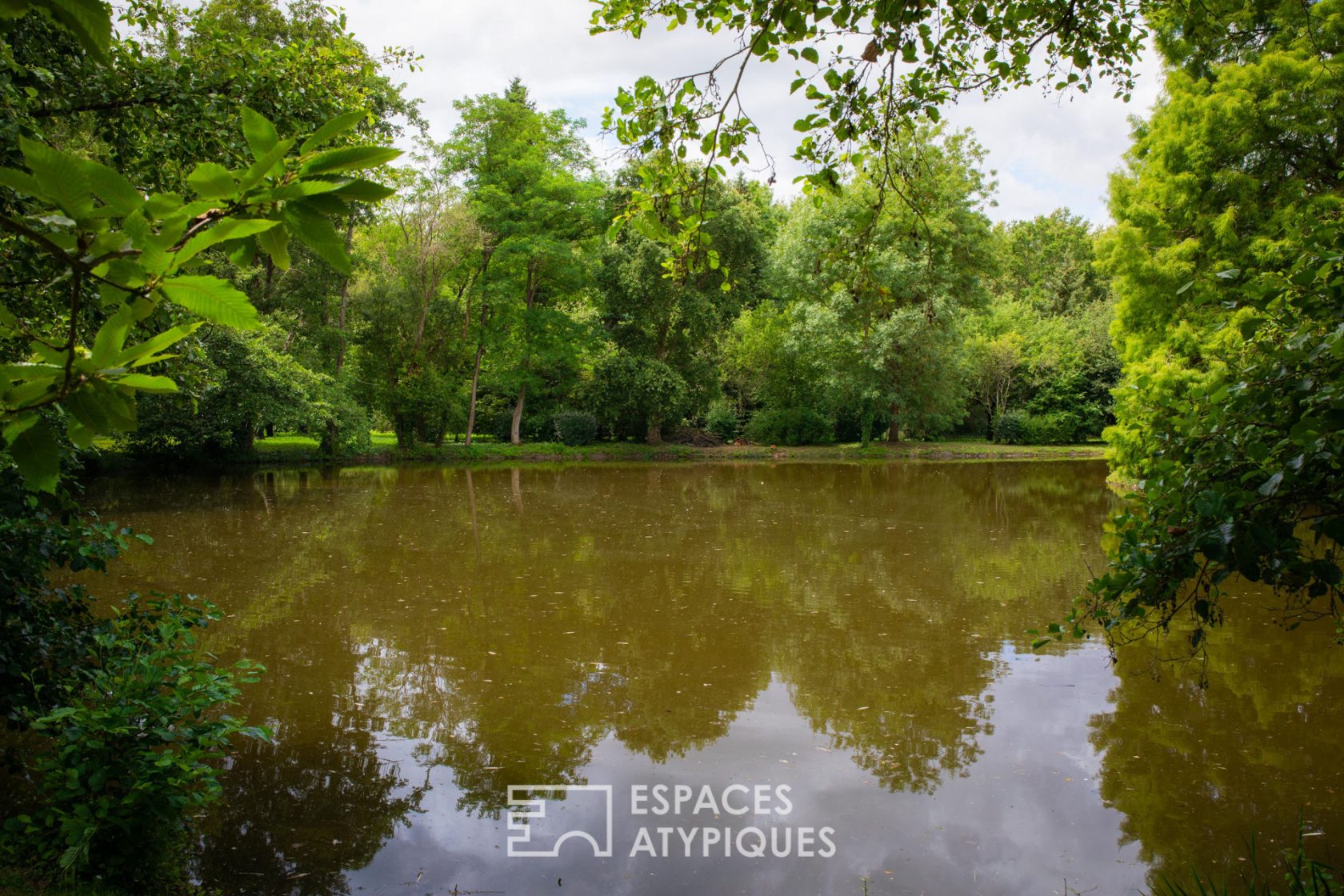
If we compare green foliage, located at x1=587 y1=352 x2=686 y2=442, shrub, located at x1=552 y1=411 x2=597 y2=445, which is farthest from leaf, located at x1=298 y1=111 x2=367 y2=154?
shrub, located at x1=552 y1=411 x2=597 y2=445

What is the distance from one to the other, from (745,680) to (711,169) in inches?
152

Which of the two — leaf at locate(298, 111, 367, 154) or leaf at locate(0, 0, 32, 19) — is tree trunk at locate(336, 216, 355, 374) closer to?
leaf at locate(0, 0, 32, 19)

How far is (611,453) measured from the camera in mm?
25250

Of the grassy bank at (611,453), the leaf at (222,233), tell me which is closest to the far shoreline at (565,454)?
the grassy bank at (611,453)

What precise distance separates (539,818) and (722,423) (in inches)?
1022

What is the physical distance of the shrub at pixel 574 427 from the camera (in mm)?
26125

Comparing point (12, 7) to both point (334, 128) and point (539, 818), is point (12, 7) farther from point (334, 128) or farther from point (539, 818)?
point (539, 818)

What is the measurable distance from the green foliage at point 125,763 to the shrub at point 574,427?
899 inches

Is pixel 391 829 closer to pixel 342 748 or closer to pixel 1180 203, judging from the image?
pixel 342 748

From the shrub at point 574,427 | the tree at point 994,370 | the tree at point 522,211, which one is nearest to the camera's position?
the tree at point 522,211

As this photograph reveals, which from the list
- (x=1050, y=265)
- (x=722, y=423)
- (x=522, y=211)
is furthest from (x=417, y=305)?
(x=1050, y=265)

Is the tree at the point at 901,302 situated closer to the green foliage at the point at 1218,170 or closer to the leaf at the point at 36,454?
the green foliage at the point at 1218,170

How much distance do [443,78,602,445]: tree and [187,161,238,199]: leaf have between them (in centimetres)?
2367

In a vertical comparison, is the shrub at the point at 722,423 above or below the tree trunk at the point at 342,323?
below
